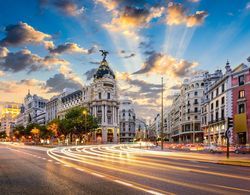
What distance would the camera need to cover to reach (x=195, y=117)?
120688 millimetres

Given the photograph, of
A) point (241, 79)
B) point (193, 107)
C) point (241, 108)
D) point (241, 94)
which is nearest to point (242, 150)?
point (241, 108)

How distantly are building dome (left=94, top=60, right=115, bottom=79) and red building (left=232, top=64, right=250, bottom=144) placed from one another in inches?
3863

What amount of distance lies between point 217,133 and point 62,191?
72586mm

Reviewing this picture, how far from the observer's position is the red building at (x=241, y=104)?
62.1 meters

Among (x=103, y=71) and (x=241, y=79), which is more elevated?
(x=103, y=71)

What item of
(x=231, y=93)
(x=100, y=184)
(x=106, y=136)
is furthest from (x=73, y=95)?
(x=100, y=184)

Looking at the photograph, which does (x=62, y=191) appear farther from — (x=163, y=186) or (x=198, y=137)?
(x=198, y=137)

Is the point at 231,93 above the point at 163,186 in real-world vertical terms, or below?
above

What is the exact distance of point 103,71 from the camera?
530 feet

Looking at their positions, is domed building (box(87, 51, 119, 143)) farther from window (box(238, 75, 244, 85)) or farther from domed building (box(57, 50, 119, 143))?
window (box(238, 75, 244, 85))

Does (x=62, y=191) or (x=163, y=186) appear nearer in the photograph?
(x=62, y=191)

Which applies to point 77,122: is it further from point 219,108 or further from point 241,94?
point 241,94

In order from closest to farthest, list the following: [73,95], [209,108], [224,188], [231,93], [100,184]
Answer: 1. [224,188]
2. [100,184]
3. [231,93]
4. [209,108]
5. [73,95]

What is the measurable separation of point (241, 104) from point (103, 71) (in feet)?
337
